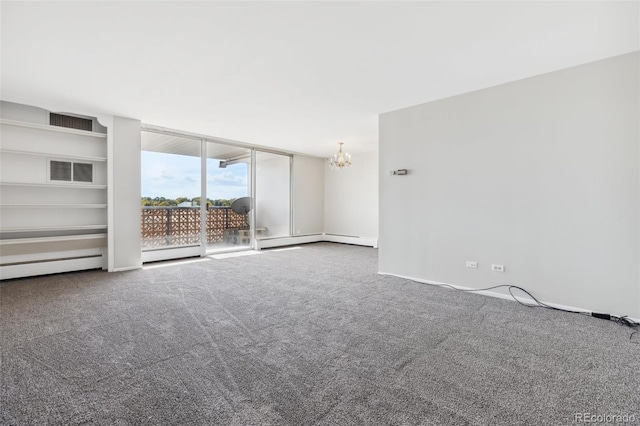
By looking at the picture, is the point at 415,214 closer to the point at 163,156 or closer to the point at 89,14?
the point at 89,14

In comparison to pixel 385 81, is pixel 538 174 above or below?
below

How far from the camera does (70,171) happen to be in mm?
4746

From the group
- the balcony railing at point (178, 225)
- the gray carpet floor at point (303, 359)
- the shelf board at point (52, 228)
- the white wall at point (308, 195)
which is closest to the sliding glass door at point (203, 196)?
the balcony railing at point (178, 225)

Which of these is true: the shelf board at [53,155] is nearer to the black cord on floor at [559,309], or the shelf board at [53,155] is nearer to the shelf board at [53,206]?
the shelf board at [53,206]

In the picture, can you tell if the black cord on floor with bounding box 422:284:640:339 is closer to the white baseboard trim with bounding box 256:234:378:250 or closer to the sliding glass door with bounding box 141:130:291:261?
the white baseboard trim with bounding box 256:234:378:250

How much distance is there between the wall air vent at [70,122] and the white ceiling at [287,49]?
36cm

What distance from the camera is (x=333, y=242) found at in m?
8.99

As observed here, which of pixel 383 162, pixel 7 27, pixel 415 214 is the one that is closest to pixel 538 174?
pixel 415 214

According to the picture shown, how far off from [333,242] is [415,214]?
484 cm

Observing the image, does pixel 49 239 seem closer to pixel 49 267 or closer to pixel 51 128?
pixel 49 267

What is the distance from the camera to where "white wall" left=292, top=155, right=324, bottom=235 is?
862 cm

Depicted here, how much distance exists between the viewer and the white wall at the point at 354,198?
8.21 m

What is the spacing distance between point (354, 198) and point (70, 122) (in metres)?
6.58

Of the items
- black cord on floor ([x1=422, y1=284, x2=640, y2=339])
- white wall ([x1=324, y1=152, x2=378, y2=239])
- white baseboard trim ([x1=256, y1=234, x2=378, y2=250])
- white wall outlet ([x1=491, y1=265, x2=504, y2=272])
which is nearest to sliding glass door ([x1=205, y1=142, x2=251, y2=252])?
white baseboard trim ([x1=256, y1=234, x2=378, y2=250])
